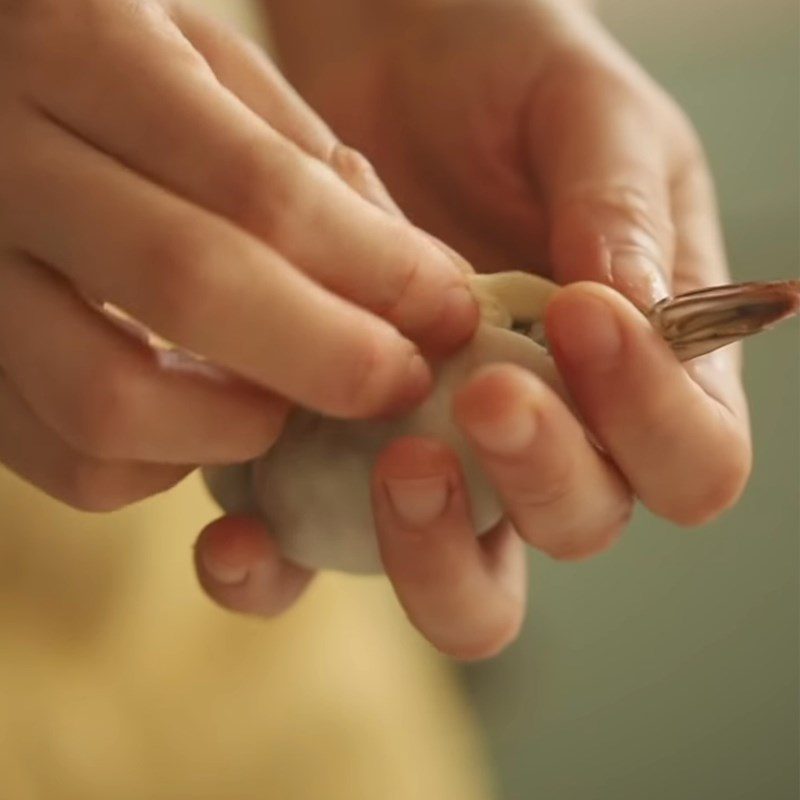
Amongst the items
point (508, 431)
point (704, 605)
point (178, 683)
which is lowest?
point (704, 605)

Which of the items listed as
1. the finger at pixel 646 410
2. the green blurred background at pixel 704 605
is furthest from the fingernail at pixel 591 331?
the green blurred background at pixel 704 605

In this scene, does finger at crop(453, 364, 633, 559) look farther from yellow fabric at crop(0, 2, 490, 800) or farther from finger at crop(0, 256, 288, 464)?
yellow fabric at crop(0, 2, 490, 800)

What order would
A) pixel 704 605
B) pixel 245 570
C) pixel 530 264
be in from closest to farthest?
pixel 245 570 < pixel 530 264 < pixel 704 605

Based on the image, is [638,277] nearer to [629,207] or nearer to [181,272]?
[629,207]

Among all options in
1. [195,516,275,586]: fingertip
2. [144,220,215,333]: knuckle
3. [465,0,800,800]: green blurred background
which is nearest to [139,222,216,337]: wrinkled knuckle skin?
[144,220,215,333]: knuckle

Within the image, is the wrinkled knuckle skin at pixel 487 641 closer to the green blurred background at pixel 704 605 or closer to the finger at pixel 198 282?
the finger at pixel 198 282

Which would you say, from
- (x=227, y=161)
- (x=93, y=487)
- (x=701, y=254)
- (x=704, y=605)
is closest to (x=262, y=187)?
(x=227, y=161)

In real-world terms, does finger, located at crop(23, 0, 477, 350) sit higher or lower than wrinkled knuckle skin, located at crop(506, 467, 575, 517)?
higher
